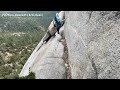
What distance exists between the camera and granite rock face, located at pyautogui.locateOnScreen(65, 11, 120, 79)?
24.0 feet

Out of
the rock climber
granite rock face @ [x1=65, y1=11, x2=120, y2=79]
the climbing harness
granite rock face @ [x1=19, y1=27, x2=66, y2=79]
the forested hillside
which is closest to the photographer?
granite rock face @ [x1=65, y1=11, x2=120, y2=79]

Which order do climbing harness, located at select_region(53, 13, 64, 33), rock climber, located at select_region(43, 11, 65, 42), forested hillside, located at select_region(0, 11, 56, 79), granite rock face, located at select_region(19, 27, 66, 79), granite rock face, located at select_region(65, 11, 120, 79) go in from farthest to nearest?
1. forested hillside, located at select_region(0, 11, 56, 79)
2. rock climber, located at select_region(43, 11, 65, 42)
3. climbing harness, located at select_region(53, 13, 64, 33)
4. granite rock face, located at select_region(19, 27, 66, 79)
5. granite rock face, located at select_region(65, 11, 120, 79)

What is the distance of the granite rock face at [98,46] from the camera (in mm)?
7309

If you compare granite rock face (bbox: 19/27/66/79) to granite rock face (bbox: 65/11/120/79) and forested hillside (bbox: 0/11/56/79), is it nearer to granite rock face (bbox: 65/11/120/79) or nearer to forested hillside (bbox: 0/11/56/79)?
granite rock face (bbox: 65/11/120/79)

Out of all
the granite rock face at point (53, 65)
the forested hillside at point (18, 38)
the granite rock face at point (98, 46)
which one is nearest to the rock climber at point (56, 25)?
the granite rock face at point (53, 65)


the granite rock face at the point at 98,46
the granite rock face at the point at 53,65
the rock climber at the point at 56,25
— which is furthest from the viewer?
the rock climber at the point at 56,25

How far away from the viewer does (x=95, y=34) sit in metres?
9.20

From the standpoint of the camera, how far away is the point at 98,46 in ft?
28.2

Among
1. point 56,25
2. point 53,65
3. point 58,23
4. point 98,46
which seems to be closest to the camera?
point 98,46

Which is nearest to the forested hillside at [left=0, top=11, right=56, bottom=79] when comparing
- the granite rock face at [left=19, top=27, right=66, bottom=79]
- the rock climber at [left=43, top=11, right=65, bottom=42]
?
the rock climber at [left=43, top=11, right=65, bottom=42]

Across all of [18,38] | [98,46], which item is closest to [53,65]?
[98,46]

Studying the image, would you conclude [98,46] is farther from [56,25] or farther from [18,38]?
[18,38]

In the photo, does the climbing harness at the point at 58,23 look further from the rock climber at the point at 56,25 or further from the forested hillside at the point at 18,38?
the forested hillside at the point at 18,38

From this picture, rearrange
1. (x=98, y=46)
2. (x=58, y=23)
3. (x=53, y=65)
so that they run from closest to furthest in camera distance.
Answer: (x=98, y=46), (x=53, y=65), (x=58, y=23)
